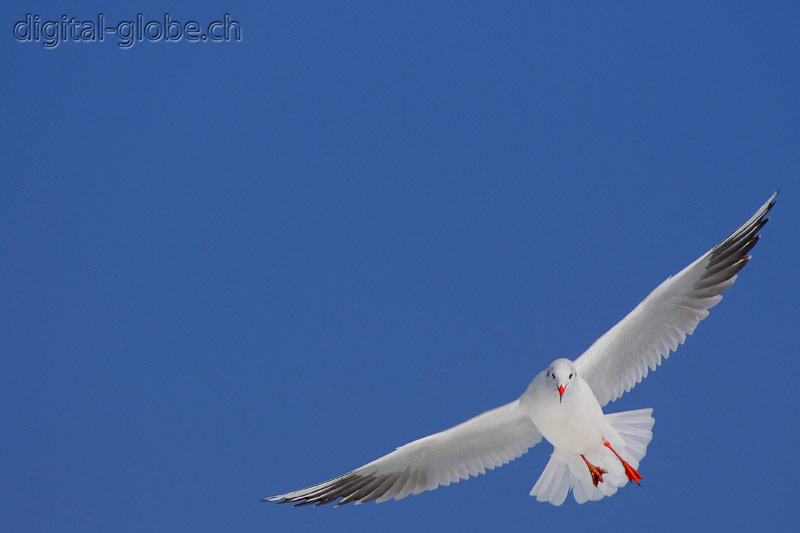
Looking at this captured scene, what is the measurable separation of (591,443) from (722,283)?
3.42 ft

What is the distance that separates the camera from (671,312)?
4086 millimetres

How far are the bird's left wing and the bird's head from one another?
1.55 ft

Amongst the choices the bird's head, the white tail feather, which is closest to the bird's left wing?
the white tail feather

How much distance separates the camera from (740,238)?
4113 millimetres

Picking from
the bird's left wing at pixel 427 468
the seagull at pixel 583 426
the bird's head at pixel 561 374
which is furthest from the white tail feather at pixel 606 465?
the bird's head at pixel 561 374

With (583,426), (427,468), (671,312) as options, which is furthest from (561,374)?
(427,468)

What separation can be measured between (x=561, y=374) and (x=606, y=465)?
587mm

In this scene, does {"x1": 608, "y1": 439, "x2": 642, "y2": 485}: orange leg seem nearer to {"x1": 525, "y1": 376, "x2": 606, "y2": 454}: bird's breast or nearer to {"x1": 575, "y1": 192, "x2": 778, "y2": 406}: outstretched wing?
{"x1": 525, "y1": 376, "x2": 606, "y2": 454}: bird's breast

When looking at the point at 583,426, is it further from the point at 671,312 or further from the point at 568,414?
the point at 671,312

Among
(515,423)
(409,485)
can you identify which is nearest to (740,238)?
(515,423)

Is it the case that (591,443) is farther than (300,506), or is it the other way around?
(300,506)

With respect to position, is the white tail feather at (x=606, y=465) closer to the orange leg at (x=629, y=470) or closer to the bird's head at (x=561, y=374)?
the orange leg at (x=629, y=470)

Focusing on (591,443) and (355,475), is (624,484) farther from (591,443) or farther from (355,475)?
(355,475)

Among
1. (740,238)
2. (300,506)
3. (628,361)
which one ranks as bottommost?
(300,506)
